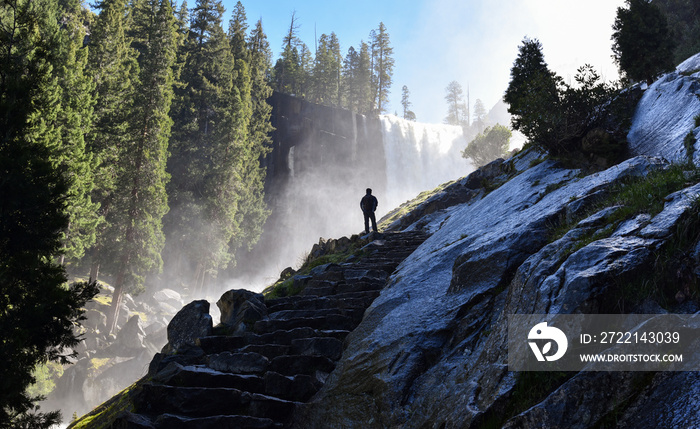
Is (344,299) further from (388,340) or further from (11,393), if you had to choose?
(11,393)

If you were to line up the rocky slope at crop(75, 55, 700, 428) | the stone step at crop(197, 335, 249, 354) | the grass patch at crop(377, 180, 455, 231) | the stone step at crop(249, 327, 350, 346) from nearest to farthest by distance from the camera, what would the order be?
the rocky slope at crop(75, 55, 700, 428)
the stone step at crop(249, 327, 350, 346)
the stone step at crop(197, 335, 249, 354)
the grass patch at crop(377, 180, 455, 231)

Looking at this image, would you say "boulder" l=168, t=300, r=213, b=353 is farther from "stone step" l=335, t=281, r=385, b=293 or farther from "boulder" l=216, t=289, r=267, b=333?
"stone step" l=335, t=281, r=385, b=293

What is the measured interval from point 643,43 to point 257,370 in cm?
1837

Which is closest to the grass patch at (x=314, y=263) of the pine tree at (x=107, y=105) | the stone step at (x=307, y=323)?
the stone step at (x=307, y=323)

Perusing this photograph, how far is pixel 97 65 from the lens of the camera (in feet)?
80.1

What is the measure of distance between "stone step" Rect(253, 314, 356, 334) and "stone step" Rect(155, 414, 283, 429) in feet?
8.67

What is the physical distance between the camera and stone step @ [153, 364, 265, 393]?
6531mm

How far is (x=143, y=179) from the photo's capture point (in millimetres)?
26359

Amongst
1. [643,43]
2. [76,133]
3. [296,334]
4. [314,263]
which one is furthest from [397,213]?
[296,334]

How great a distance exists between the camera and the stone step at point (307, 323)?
823cm

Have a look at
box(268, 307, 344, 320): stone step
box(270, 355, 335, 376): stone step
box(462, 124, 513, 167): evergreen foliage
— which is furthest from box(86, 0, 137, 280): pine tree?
box(462, 124, 513, 167): evergreen foliage

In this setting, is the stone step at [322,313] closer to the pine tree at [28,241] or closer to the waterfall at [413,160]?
the pine tree at [28,241]

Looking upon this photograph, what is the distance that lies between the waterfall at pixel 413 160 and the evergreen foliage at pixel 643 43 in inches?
1618

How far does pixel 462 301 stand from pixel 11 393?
690 cm
